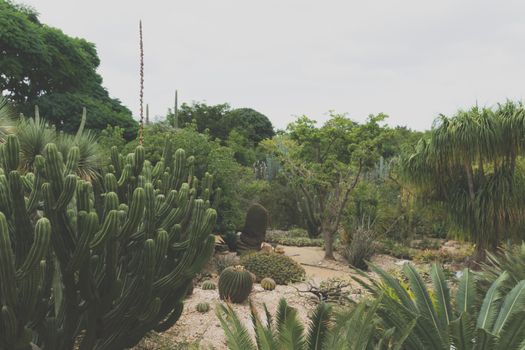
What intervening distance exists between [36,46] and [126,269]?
15.9 metres

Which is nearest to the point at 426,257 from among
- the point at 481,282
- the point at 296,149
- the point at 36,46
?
the point at 296,149

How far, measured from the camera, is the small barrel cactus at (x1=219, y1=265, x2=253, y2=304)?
7309 millimetres

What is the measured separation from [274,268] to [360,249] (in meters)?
3.57

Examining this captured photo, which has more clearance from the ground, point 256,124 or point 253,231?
point 256,124

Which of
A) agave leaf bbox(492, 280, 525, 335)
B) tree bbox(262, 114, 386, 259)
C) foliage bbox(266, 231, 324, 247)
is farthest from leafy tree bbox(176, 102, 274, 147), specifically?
agave leaf bbox(492, 280, 525, 335)

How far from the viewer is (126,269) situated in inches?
173

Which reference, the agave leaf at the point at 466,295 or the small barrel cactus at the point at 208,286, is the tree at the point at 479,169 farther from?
the agave leaf at the point at 466,295

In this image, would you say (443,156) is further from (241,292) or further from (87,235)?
(87,235)

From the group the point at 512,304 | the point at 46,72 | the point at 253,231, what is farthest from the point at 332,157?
the point at 46,72

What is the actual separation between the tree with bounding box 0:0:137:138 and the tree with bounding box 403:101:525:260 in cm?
1354

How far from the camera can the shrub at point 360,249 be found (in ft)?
38.0

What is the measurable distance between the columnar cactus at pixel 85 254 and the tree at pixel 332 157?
25.5 feet

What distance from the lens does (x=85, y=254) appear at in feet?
10.9

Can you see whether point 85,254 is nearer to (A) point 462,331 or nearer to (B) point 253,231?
(A) point 462,331
